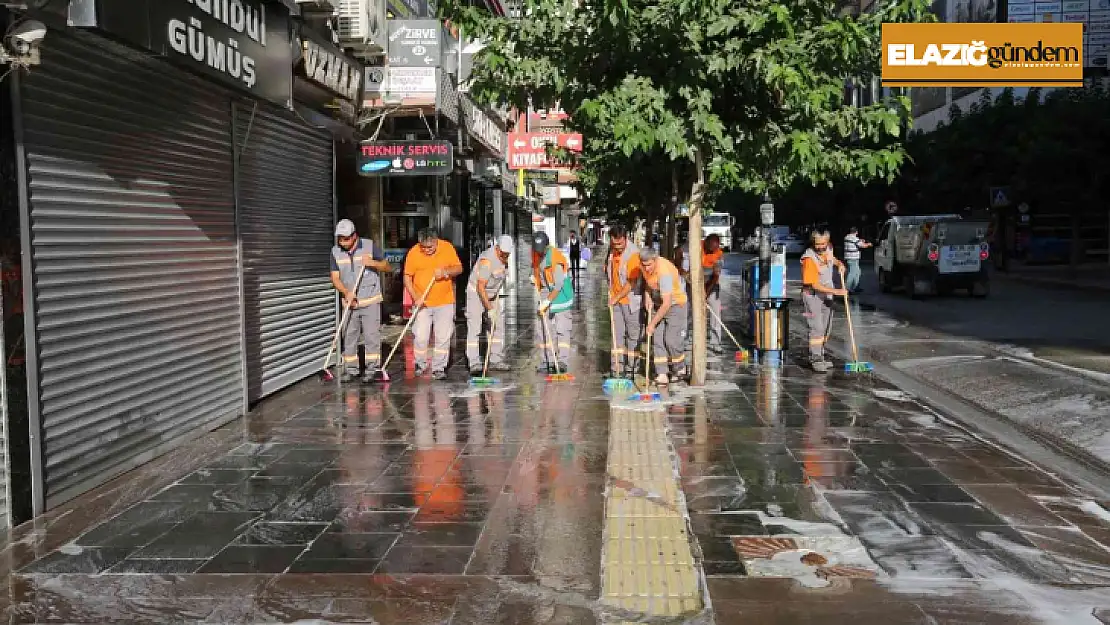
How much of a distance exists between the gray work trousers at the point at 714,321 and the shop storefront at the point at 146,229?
257 inches

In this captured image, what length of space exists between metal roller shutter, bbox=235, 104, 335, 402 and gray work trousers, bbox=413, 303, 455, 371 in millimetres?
1336

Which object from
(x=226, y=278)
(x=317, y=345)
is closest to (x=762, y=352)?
(x=317, y=345)

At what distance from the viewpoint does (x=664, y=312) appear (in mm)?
10836

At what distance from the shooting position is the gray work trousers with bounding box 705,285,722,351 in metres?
15.4

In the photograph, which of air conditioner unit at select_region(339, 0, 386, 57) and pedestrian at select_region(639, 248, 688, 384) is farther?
air conditioner unit at select_region(339, 0, 386, 57)

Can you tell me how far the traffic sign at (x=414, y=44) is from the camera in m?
14.1

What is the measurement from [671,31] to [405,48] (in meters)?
5.44

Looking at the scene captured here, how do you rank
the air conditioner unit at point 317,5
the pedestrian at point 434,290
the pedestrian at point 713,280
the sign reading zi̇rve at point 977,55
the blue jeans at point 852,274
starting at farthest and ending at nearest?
1. the blue jeans at point 852,274
2. the pedestrian at point 713,280
3. the pedestrian at point 434,290
4. the sign reading zi̇rve at point 977,55
5. the air conditioner unit at point 317,5

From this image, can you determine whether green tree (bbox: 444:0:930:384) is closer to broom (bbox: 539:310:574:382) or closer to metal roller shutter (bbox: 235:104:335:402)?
broom (bbox: 539:310:574:382)

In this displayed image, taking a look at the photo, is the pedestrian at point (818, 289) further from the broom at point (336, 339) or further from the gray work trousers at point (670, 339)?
the broom at point (336, 339)

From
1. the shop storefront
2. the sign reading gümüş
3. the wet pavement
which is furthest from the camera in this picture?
the sign reading gümüş

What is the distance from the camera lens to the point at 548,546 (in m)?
5.64

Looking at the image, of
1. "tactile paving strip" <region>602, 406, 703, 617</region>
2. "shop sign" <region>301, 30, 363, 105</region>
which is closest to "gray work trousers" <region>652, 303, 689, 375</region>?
"tactile paving strip" <region>602, 406, 703, 617</region>

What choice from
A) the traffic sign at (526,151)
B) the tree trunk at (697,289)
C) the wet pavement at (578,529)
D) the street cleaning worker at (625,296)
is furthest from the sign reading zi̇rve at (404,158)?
the traffic sign at (526,151)
